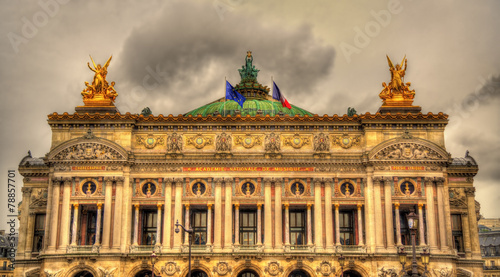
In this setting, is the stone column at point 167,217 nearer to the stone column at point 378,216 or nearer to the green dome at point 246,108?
the green dome at point 246,108

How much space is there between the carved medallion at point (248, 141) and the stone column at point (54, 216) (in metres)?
17.9

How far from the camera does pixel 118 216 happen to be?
193 feet

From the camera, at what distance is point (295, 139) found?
202ft

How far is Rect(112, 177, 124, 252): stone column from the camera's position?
58344 mm

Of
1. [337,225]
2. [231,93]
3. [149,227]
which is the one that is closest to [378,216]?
[337,225]

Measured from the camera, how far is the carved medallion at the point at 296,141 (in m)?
61.5

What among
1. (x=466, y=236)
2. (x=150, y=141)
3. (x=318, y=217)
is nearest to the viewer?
(x=318, y=217)

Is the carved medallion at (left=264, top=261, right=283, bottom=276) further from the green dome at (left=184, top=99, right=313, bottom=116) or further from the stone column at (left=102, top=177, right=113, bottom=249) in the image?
the green dome at (left=184, top=99, right=313, bottom=116)

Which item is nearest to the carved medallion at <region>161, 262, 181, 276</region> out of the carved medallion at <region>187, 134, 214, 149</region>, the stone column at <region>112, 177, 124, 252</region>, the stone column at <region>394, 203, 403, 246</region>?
the stone column at <region>112, 177, 124, 252</region>

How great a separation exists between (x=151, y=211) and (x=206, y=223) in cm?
572

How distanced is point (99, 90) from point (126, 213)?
13.5 metres

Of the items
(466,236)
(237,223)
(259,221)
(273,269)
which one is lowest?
(273,269)

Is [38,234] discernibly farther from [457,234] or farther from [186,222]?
[457,234]

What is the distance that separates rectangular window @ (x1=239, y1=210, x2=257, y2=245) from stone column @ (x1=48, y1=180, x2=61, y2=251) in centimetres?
1773
